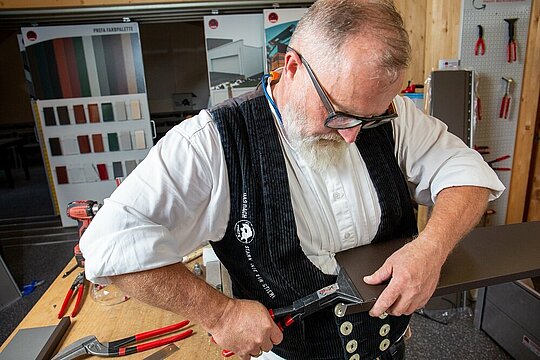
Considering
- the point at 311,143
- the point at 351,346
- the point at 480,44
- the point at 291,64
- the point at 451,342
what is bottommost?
the point at 451,342

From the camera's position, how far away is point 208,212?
2.44 feet

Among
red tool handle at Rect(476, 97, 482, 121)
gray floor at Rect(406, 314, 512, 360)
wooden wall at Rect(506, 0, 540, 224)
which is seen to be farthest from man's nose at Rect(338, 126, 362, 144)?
wooden wall at Rect(506, 0, 540, 224)

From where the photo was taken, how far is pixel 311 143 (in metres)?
0.80

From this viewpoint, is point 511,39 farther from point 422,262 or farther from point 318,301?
point 318,301

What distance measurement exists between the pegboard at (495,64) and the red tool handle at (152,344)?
2.28m

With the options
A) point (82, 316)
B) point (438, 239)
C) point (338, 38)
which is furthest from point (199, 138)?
point (82, 316)

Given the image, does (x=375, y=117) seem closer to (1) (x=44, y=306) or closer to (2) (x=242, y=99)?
(2) (x=242, y=99)

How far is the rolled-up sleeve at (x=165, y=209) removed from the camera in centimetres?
63

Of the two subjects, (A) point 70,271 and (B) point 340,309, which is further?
(A) point 70,271

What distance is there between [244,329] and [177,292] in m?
0.14

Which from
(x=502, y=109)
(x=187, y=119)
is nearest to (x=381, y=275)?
(x=187, y=119)

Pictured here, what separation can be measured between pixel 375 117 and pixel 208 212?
0.38 m

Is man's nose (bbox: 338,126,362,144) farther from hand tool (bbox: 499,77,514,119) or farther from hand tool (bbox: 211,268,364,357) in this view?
hand tool (bbox: 499,77,514,119)

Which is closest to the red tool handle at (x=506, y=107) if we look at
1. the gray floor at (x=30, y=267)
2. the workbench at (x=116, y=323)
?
the workbench at (x=116, y=323)
